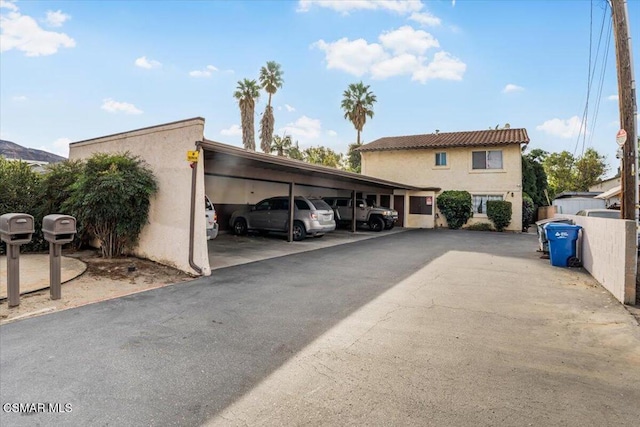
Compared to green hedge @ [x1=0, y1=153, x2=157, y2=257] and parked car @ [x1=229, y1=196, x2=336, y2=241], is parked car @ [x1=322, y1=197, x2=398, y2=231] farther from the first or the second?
green hedge @ [x1=0, y1=153, x2=157, y2=257]

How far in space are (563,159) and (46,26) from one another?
50287 mm

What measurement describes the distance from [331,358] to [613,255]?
612 cm

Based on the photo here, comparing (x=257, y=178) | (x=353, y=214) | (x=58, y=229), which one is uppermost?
(x=257, y=178)

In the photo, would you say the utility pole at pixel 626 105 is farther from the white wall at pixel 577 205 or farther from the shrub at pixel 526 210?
the white wall at pixel 577 205

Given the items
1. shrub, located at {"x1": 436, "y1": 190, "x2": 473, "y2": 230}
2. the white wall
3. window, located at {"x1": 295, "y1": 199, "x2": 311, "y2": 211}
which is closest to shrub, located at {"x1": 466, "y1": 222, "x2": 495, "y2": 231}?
shrub, located at {"x1": 436, "y1": 190, "x2": 473, "y2": 230}

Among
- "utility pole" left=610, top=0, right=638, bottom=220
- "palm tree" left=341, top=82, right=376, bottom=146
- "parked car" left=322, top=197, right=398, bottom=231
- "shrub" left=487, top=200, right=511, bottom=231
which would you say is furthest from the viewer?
"palm tree" left=341, top=82, right=376, bottom=146

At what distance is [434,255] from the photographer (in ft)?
34.3

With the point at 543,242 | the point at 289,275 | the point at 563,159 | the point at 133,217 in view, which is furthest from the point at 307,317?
the point at 563,159

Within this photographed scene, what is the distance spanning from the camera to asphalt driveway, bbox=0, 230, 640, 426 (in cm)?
252

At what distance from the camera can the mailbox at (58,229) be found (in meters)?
5.17

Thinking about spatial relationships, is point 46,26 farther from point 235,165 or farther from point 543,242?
point 543,242

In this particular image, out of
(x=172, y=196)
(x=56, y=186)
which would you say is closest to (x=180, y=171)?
(x=172, y=196)

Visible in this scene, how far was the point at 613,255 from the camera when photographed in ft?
19.8

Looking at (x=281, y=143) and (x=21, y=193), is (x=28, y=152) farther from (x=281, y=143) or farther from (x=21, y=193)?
(x=281, y=143)
